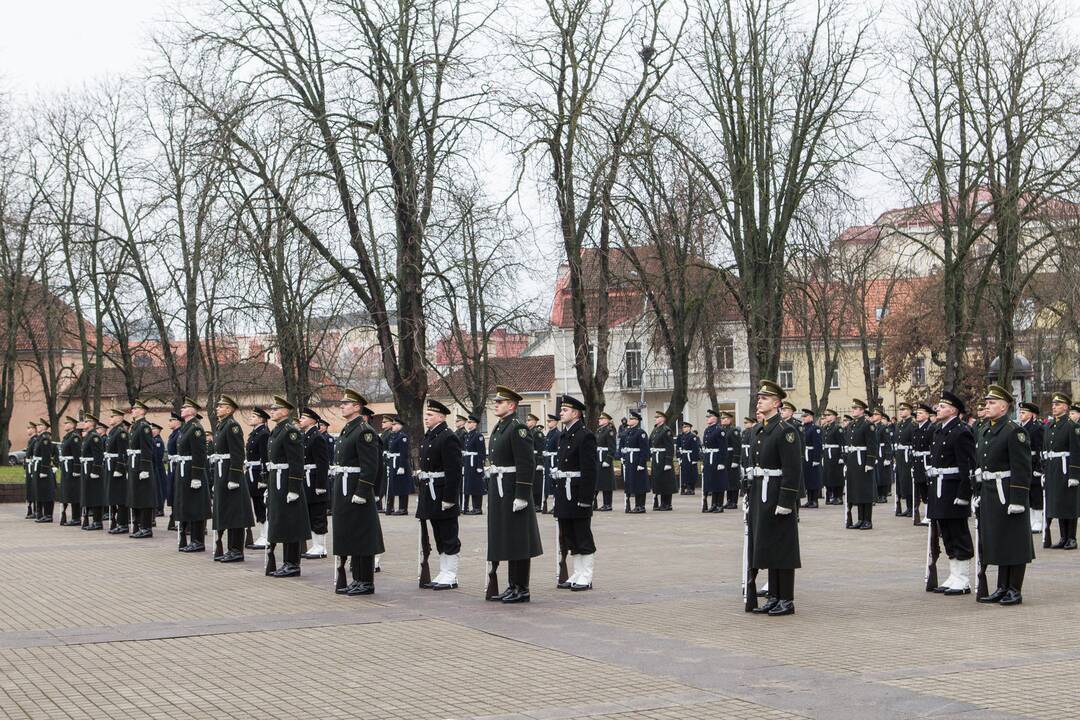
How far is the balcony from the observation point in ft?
224

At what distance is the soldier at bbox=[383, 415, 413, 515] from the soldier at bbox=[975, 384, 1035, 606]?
12730 mm

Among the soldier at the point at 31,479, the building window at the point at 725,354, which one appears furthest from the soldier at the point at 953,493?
the building window at the point at 725,354

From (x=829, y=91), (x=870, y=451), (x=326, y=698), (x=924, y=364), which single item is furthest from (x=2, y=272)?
(x=924, y=364)

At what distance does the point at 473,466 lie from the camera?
26781 mm

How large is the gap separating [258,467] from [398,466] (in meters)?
6.50

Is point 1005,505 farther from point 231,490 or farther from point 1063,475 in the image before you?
point 231,490

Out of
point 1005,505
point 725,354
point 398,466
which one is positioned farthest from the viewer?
point 725,354

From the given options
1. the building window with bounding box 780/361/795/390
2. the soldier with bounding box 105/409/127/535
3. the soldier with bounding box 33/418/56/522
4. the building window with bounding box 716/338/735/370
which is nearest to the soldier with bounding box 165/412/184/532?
the soldier with bounding box 105/409/127/535

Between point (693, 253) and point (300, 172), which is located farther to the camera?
point (693, 253)

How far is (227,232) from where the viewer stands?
2469cm

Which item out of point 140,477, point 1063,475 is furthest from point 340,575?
point 1063,475

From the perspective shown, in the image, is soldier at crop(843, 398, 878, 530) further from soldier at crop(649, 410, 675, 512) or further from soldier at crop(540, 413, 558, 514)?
soldier at crop(649, 410, 675, 512)

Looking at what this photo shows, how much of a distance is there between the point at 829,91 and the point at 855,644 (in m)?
22.3

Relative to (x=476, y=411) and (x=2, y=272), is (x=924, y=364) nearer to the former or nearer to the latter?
(x=476, y=411)
